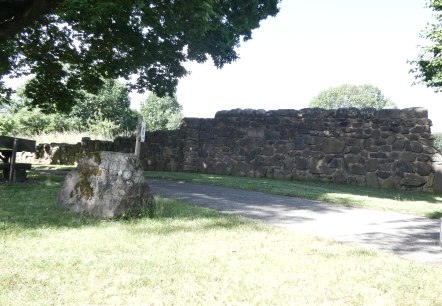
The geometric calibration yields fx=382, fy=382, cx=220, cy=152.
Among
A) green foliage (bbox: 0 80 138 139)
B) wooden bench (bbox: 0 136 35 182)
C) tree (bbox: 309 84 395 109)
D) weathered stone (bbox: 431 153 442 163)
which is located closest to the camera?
wooden bench (bbox: 0 136 35 182)

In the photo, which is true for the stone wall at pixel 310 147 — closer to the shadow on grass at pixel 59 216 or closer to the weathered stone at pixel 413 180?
the weathered stone at pixel 413 180

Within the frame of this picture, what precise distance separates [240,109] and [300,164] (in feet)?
11.1

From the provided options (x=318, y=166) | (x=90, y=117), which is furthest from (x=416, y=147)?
(x=90, y=117)

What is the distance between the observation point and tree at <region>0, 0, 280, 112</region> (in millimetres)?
9820

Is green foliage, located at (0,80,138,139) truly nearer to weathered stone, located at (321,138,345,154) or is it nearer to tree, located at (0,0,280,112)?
tree, located at (0,0,280,112)

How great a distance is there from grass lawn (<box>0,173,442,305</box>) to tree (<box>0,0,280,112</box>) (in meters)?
6.68

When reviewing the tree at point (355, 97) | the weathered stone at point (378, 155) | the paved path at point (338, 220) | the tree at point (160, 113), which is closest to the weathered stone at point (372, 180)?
the weathered stone at point (378, 155)

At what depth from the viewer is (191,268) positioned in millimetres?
3303

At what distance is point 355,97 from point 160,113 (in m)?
40.7

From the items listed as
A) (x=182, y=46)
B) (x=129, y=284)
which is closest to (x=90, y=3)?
(x=182, y=46)

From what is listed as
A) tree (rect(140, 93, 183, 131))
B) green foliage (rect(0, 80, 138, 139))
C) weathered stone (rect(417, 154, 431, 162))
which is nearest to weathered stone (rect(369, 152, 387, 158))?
weathered stone (rect(417, 154, 431, 162))

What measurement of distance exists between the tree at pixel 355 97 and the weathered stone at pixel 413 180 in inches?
2607

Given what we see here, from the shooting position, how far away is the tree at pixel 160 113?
56.2 meters

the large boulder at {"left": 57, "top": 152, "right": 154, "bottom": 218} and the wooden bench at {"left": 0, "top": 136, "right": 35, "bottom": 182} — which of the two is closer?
the large boulder at {"left": 57, "top": 152, "right": 154, "bottom": 218}
